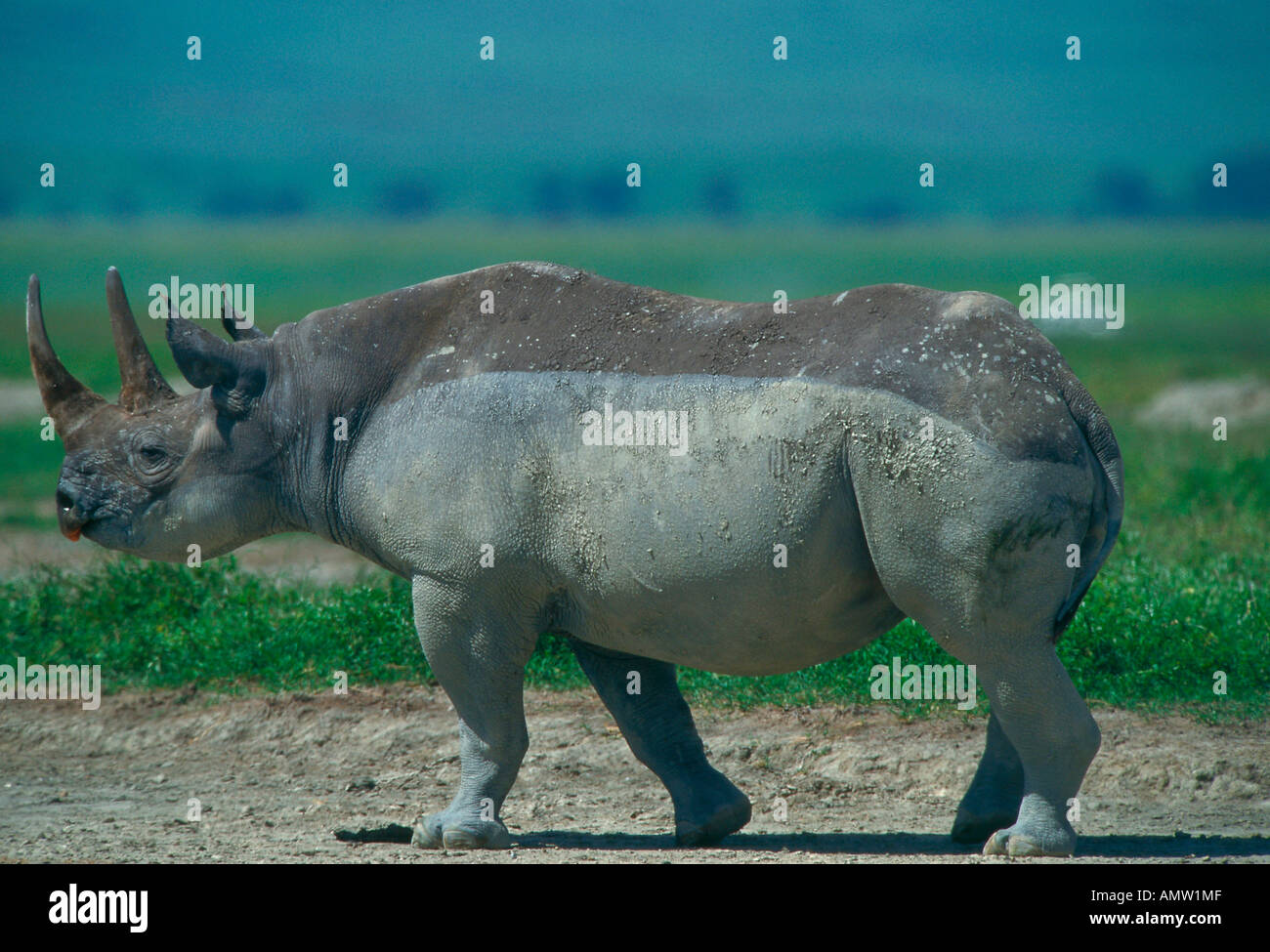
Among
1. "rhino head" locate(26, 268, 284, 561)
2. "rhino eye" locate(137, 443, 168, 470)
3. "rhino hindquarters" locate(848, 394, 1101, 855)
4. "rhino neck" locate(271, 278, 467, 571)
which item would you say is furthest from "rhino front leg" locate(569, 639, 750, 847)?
"rhino eye" locate(137, 443, 168, 470)

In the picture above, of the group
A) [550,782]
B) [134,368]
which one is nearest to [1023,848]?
[550,782]

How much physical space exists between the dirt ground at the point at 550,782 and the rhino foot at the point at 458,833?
0.21ft

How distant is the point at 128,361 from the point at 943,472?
338cm

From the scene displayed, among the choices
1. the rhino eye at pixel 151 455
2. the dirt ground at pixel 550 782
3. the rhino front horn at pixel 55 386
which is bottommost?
the dirt ground at pixel 550 782

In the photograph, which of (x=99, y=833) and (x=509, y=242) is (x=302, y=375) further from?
(x=509, y=242)

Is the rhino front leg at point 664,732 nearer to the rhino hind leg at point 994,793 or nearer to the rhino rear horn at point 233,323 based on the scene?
the rhino hind leg at point 994,793

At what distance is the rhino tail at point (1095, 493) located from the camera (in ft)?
18.0

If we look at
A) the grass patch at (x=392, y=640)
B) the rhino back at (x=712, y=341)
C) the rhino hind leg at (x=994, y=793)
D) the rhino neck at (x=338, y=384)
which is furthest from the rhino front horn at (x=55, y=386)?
the rhino hind leg at (x=994, y=793)

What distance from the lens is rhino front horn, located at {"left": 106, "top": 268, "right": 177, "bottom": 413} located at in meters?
6.50

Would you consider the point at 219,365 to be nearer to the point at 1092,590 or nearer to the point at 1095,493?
the point at 1095,493

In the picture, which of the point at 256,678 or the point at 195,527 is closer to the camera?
the point at 195,527

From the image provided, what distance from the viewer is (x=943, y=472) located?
5.32m

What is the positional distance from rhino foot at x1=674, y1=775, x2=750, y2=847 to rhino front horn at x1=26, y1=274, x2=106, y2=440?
296 cm

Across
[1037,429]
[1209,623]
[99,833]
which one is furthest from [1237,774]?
[99,833]
